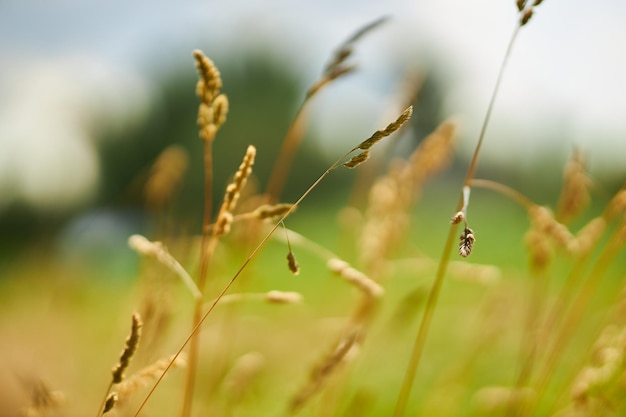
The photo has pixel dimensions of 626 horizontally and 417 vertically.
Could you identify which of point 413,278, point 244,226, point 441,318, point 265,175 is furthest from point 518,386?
point 265,175

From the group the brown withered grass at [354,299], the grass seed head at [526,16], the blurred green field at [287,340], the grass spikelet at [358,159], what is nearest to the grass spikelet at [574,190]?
the brown withered grass at [354,299]

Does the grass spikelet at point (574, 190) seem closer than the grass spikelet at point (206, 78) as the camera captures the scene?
No

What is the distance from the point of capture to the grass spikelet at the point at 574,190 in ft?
2.43

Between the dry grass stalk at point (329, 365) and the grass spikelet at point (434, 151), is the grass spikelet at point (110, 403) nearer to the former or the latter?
the dry grass stalk at point (329, 365)

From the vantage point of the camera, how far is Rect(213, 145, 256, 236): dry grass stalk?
50 cm

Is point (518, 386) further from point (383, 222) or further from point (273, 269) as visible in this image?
point (273, 269)

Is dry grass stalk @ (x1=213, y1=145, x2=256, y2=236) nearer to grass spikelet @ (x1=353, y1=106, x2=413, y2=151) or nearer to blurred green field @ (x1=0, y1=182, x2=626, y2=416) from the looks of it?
grass spikelet @ (x1=353, y1=106, x2=413, y2=151)

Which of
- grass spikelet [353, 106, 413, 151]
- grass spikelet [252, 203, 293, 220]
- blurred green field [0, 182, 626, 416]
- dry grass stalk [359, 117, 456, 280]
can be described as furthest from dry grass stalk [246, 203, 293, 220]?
dry grass stalk [359, 117, 456, 280]

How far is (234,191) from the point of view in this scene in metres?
0.51

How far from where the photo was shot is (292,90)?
47.9 feet

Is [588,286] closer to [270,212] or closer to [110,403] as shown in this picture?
[270,212]

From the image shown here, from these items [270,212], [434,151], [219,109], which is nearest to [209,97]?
[219,109]

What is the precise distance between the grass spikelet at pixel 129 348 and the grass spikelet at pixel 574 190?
0.54 meters

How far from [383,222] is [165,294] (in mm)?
370
